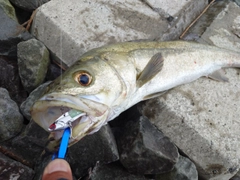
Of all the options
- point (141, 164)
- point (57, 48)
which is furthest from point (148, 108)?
point (57, 48)

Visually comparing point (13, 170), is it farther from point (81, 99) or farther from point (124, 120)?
point (124, 120)

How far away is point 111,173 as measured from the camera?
3.31 m

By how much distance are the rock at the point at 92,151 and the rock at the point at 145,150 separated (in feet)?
0.55

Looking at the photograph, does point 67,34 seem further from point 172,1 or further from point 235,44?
point 235,44

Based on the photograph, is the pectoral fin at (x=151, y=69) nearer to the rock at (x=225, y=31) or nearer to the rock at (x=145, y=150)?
the rock at (x=145, y=150)

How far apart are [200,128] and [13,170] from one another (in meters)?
2.17

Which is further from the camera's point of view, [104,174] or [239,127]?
[239,127]

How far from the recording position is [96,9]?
13.6ft

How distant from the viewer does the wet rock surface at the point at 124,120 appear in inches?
127

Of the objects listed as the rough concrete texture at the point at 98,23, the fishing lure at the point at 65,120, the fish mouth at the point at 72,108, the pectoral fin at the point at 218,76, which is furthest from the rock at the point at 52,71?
the pectoral fin at the point at 218,76

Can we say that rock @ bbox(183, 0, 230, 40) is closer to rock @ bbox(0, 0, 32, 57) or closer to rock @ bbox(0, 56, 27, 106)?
rock @ bbox(0, 0, 32, 57)

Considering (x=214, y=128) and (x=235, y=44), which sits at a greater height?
(x=235, y=44)

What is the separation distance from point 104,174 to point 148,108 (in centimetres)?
94

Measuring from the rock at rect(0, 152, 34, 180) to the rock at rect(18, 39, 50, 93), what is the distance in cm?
96
